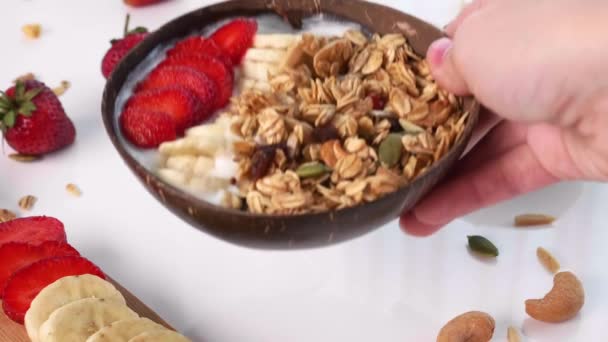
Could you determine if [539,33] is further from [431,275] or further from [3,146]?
[3,146]

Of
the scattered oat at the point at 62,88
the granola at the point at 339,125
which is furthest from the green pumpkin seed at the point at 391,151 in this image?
the scattered oat at the point at 62,88

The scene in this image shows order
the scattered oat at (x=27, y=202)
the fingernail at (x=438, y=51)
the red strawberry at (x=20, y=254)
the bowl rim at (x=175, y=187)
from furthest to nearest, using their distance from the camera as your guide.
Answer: the scattered oat at (x=27, y=202) → the red strawberry at (x=20, y=254) → the fingernail at (x=438, y=51) → the bowl rim at (x=175, y=187)

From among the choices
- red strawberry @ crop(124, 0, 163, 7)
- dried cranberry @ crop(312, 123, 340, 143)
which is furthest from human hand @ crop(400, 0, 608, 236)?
red strawberry @ crop(124, 0, 163, 7)

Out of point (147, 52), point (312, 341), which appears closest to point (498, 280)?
point (312, 341)

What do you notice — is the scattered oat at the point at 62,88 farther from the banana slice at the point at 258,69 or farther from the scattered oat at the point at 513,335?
the scattered oat at the point at 513,335

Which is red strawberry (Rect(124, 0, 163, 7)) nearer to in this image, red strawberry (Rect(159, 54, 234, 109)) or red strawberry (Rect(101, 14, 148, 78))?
red strawberry (Rect(101, 14, 148, 78))

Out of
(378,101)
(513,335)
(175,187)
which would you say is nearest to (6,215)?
(175,187)
